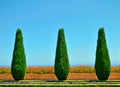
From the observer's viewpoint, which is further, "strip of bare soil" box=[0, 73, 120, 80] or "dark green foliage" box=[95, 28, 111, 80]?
"strip of bare soil" box=[0, 73, 120, 80]

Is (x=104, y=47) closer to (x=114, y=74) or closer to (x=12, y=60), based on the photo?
(x=114, y=74)

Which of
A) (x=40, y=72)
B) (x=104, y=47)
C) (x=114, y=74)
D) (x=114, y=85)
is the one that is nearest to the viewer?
(x=114, y=85)

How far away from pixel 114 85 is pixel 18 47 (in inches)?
495

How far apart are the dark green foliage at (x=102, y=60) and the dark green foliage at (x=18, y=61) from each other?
789cm

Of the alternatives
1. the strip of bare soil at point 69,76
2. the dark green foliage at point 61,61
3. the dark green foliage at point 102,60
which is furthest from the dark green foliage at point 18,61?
the dark green foliage at point 102,60

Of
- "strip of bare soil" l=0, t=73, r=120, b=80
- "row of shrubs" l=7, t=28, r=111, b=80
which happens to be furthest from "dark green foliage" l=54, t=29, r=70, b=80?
"strip of bare soil" l=0, t=73, r=120, b=80

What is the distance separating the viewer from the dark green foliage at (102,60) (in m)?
30.3

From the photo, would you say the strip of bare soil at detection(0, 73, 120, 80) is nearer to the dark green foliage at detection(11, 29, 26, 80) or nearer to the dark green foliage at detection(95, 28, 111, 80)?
the dark green foliage at detection(11, 29, 26, 80)

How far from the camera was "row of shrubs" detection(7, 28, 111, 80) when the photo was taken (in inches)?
1194

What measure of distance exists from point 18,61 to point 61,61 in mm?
4645

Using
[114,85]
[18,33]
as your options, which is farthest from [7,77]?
[114,85]

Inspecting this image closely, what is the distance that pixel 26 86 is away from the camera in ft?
77.2

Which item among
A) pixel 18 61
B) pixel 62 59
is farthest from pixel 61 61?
pixel 18 61

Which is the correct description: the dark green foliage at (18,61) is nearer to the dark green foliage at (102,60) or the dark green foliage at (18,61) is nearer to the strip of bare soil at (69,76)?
the strip of bare soil at (69,76)
